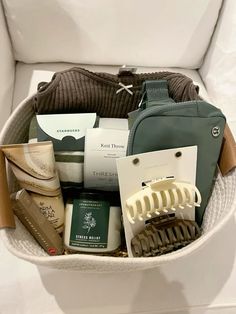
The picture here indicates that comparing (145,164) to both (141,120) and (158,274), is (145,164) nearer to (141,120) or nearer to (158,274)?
(141,120)

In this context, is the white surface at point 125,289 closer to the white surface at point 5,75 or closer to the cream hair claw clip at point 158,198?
the cream hair claw clip at point 158,198

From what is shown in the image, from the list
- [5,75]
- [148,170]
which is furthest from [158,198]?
[5,75]

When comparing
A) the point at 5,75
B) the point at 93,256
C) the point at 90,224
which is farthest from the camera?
the point at 5,75

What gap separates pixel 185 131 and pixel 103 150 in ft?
0.37

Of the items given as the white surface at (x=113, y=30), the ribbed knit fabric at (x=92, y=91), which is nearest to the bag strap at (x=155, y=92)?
the ribbed knit fabric at (x=92, y=91)

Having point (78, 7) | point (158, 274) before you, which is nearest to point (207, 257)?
point (158, 274)

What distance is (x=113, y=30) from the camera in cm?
73

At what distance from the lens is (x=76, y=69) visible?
564 mm

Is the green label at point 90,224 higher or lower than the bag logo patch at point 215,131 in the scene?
lower

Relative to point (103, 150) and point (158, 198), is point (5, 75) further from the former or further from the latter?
point (158, 198)

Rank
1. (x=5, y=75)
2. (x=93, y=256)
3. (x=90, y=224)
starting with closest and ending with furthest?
(x=93, y=256) < (x=90, y=224) < (x=5, y=75)

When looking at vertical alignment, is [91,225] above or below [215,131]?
below

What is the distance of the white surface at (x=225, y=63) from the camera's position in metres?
0.72

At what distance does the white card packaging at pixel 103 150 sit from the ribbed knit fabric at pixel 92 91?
7cm
